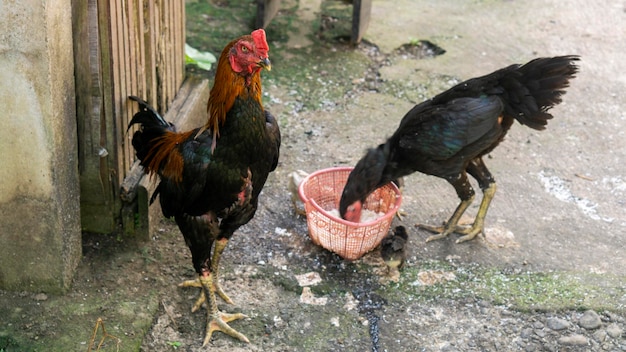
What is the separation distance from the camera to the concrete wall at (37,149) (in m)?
4.02

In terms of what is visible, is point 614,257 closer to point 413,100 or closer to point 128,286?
point 413,100

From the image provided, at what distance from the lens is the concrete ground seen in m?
4.60

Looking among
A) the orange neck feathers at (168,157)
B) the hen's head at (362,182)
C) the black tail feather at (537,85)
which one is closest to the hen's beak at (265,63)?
the orange neck feathers at (168,157)

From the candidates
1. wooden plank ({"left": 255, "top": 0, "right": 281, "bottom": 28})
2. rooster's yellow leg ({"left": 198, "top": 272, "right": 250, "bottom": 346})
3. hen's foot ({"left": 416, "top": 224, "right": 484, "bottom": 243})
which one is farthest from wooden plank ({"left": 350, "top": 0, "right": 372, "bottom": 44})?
rooster's yellow leg ({"left": 198, "top": 272, "right": 250, "bottom": 346})

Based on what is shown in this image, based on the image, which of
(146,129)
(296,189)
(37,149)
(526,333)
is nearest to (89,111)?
(146,129)

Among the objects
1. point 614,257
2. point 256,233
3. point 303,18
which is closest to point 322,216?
point 256,233

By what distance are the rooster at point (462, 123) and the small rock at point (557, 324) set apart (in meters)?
1.18

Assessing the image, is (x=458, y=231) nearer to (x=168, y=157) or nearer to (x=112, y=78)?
(x=168, y=157)

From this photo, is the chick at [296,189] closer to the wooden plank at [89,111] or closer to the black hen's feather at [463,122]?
the black hen's feather at [463,122]

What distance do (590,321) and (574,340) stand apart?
0.71ft

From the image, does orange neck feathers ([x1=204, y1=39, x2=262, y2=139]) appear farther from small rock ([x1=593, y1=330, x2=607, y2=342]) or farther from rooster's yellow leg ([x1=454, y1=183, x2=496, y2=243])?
small rock ([x1=593, y1=330, x2=607, y2=342])

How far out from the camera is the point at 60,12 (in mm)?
4102

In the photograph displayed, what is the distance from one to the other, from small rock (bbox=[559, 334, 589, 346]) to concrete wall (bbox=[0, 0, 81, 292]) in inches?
122

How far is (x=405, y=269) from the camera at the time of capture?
5.28 m
